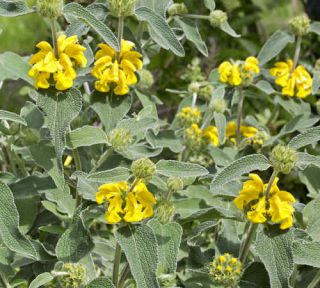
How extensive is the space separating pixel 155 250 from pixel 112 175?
0.15m

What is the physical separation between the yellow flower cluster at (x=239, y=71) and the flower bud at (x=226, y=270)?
59cm

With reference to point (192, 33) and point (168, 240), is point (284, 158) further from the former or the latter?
point (192, 33)

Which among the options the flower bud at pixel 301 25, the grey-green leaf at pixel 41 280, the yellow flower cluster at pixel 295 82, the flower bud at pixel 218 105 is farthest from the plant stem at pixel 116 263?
the flower bud at pixel 301 25

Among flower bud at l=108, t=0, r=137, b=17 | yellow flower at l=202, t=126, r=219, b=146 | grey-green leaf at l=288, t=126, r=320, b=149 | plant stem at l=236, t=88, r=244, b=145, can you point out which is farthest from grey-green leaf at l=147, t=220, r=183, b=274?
plant stem at l=236, t=88, r=244, b=145

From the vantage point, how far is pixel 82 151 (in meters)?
1.54

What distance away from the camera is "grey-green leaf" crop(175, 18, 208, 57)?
150cm

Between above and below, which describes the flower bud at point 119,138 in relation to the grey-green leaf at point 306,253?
above

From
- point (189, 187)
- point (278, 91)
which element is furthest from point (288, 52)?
point (189, 187)

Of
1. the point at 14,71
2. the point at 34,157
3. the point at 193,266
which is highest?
the point at 14,71

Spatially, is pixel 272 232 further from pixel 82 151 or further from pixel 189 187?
pixel 82 151

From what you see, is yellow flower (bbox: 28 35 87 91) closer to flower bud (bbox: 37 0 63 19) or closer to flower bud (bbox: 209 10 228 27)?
flower bud (bbox: 37 0 63 19)

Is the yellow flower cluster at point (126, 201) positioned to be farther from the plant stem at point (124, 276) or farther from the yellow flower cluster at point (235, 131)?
the yellow flower cluster at point (235, 131)

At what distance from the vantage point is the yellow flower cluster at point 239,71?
1.65m

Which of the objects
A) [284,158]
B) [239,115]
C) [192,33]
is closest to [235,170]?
[284,158]
